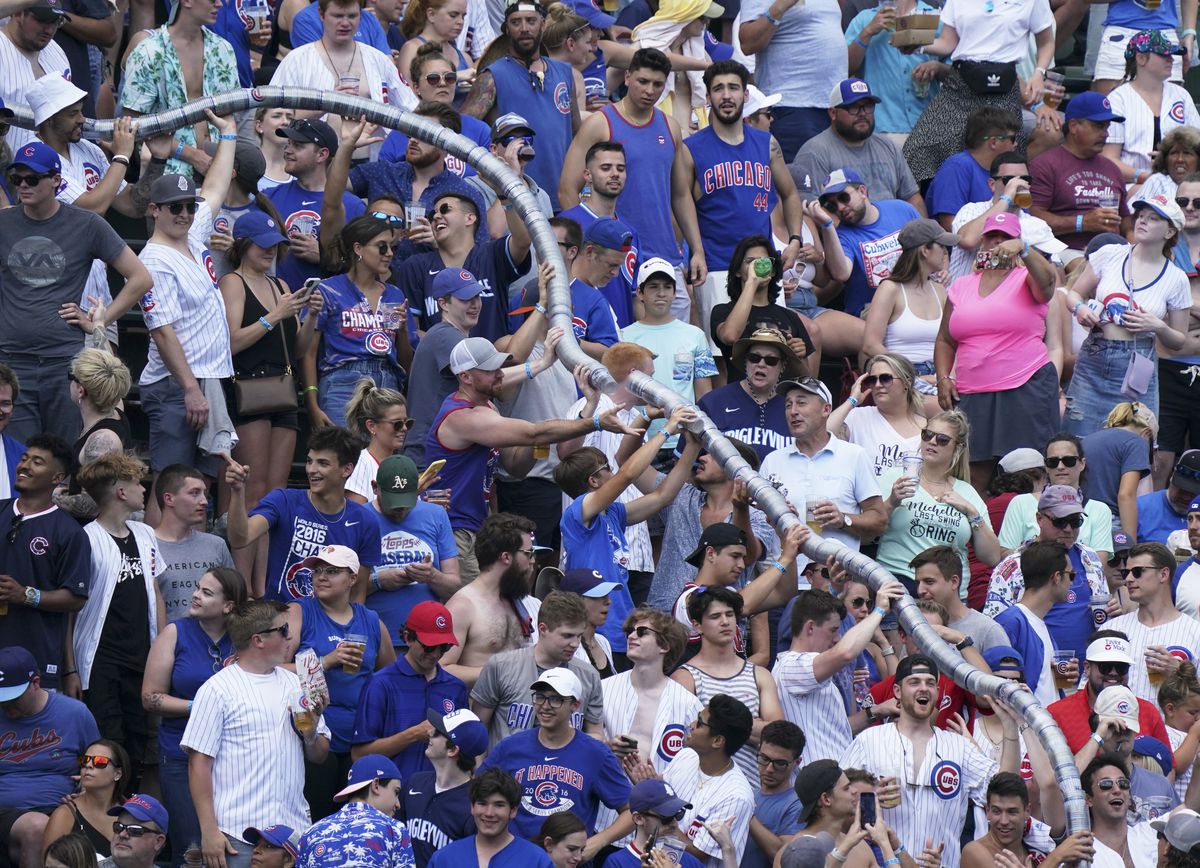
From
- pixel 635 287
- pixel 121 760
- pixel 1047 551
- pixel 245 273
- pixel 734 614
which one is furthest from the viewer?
pixel 635 287

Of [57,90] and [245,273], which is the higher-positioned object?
[57,90]

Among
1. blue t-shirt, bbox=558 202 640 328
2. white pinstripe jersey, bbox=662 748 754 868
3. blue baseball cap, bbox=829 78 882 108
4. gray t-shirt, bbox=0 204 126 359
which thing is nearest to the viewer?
white pinstripe jersey, bbox=662 748 754 868

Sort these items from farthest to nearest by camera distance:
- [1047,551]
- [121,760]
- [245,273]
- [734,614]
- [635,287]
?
[635,287] → [245,273] → [1047,551] → [734,614] → [121,760]

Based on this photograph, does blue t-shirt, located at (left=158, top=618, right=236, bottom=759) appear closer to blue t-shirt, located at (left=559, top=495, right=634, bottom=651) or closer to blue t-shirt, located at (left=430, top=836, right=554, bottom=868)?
blue t-shirt, located at (left=430, top=836, right=554, bottom=868)

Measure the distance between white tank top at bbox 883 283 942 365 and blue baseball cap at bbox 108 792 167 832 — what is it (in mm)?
5607

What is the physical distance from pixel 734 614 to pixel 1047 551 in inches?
68.4

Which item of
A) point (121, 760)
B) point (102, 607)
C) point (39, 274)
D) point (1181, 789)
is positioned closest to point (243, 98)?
point (39, 274)

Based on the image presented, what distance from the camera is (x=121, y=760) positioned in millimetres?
9531

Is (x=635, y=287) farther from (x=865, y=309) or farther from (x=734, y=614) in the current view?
(x=734, y=614)

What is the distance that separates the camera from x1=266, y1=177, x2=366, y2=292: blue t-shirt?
12656mm

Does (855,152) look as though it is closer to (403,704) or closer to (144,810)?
(403,704)

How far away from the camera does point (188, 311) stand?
11547 millimetres

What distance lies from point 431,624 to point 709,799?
1.38 meters

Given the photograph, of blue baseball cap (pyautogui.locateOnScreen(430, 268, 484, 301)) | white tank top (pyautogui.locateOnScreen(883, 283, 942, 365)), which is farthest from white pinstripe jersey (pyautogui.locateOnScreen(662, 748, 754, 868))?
white tank top (pyautogui.locateOnScreen(883, 283, 942, 365))
